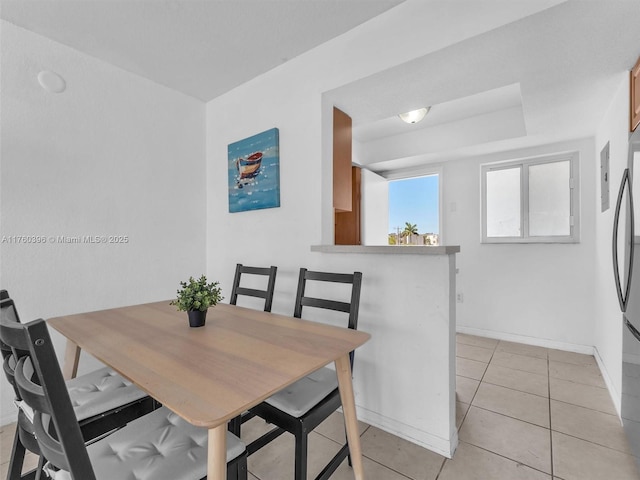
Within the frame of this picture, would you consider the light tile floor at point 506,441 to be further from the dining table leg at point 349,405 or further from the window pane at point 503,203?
the window pane at point 503,203

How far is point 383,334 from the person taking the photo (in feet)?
5.88

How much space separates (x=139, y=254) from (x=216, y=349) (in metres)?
1.81

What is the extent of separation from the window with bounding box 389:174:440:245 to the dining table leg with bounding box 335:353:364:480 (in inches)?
111

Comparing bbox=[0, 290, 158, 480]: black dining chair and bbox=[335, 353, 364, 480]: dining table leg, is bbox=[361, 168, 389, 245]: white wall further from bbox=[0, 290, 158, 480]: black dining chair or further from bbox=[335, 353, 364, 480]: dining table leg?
bbox=[0, 290, 158, 480]: black dining chair

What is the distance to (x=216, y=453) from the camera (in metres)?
0.72

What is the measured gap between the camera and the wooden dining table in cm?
74

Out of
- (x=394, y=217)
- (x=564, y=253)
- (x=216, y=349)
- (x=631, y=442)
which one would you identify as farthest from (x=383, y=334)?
(x=394, y=217)

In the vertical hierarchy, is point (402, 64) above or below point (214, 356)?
above

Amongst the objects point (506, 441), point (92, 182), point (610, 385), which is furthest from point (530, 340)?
point (92, 182)

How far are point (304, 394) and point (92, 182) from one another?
7.14 ft

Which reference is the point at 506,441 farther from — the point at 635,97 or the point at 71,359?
the point at 71,359

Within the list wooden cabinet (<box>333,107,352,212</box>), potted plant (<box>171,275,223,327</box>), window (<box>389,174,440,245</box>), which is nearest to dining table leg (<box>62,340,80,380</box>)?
potted plant (<box>171,275,223,327</box>)

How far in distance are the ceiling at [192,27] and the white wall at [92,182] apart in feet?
0.65

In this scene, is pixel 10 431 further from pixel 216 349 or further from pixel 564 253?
pixel 564 253
